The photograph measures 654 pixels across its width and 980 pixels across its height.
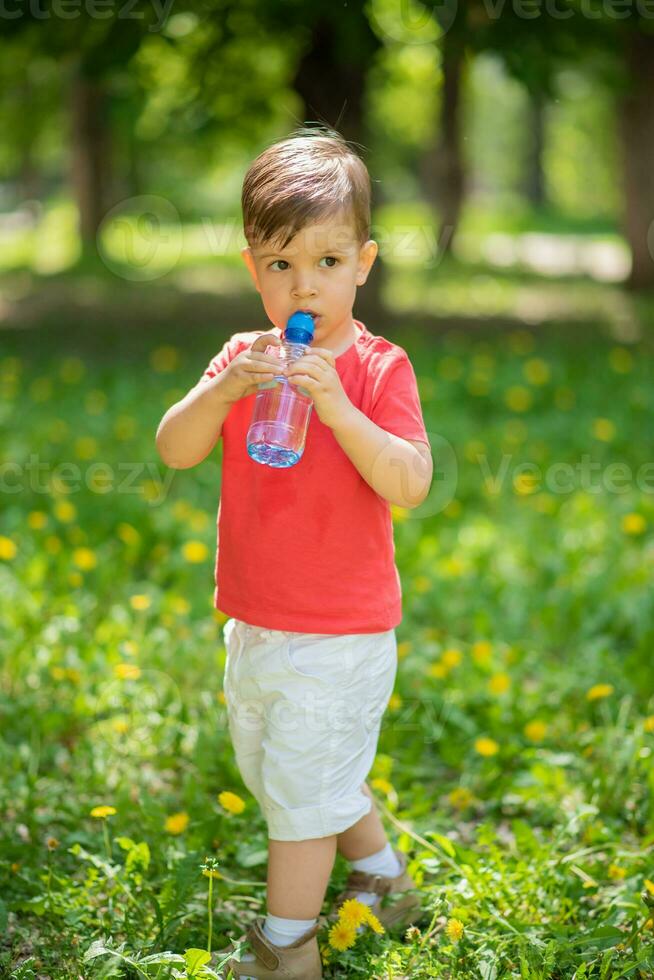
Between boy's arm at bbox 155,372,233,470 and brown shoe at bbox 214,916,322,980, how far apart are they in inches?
34.1

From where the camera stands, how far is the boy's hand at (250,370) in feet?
5.94

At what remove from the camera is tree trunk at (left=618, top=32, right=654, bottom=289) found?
9.88 meters

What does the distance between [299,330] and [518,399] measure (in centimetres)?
430

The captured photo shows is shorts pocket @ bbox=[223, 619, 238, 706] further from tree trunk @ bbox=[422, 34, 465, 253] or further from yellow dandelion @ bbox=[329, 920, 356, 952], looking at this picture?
tree trunk @ bbox=[422, 34, 465, 253]

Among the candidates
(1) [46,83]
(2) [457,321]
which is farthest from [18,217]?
(2) [457,321]

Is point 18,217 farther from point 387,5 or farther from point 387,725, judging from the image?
point 387,725

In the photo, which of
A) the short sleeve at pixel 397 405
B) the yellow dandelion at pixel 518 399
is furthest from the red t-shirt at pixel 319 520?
the yellow dandelion at pixel 518 399

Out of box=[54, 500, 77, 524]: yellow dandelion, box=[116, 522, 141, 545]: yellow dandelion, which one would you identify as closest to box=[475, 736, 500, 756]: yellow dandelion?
box=[116, 522, 141, 545]: yellow dandelion

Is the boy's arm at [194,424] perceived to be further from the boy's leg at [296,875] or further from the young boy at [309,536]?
the boy's leg at [296,875]

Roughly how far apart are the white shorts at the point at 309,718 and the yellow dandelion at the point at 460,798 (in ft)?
2.26

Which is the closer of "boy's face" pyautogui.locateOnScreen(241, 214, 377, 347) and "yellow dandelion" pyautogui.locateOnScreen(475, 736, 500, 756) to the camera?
"boy's face" pyautogui.locateOnScreen(241, 214, 377, 347)

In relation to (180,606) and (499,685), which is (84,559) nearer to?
(180,606)

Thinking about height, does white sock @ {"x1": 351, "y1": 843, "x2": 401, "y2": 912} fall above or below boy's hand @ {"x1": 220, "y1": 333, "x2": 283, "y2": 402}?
below

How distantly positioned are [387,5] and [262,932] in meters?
7.49
